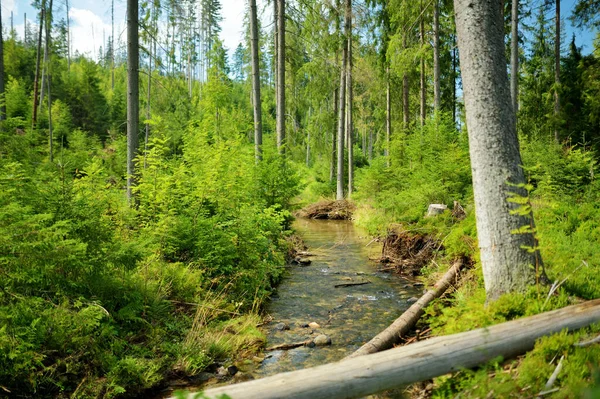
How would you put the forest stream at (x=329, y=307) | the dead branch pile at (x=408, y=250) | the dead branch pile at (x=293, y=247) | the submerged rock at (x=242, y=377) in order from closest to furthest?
1. the submerged rock at (x=242, y=377)
2. the forest stream at (x=329, y=307)
3. the dead branch pile at (x=408, y=250)
4. the dead branch pile at (x=293, y=247)

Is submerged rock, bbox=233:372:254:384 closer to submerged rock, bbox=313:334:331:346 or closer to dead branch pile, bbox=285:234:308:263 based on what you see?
submerged rock, bbox=313:334:331:346

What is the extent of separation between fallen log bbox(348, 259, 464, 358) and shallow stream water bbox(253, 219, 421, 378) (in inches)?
21.2

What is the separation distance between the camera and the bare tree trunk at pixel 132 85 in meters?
7.90

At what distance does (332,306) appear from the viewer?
6871 millimetres

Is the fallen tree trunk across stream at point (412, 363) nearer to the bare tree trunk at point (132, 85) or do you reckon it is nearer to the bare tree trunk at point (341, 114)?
the bare tree trunk at point (132, 85)

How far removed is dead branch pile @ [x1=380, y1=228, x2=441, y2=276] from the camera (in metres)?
8.95

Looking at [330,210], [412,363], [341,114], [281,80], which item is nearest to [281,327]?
[412,363]

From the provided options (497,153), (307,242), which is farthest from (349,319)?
(307,242)

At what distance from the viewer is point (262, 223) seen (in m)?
7.95

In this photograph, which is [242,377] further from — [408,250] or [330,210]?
[330,210]

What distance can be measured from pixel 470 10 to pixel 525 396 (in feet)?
12.1

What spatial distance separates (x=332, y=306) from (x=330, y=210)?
1245 cm

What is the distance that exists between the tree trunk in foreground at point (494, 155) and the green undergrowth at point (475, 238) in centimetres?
24

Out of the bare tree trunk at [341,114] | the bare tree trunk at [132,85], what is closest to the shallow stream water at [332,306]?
the bare tree trunk at [132,85]
